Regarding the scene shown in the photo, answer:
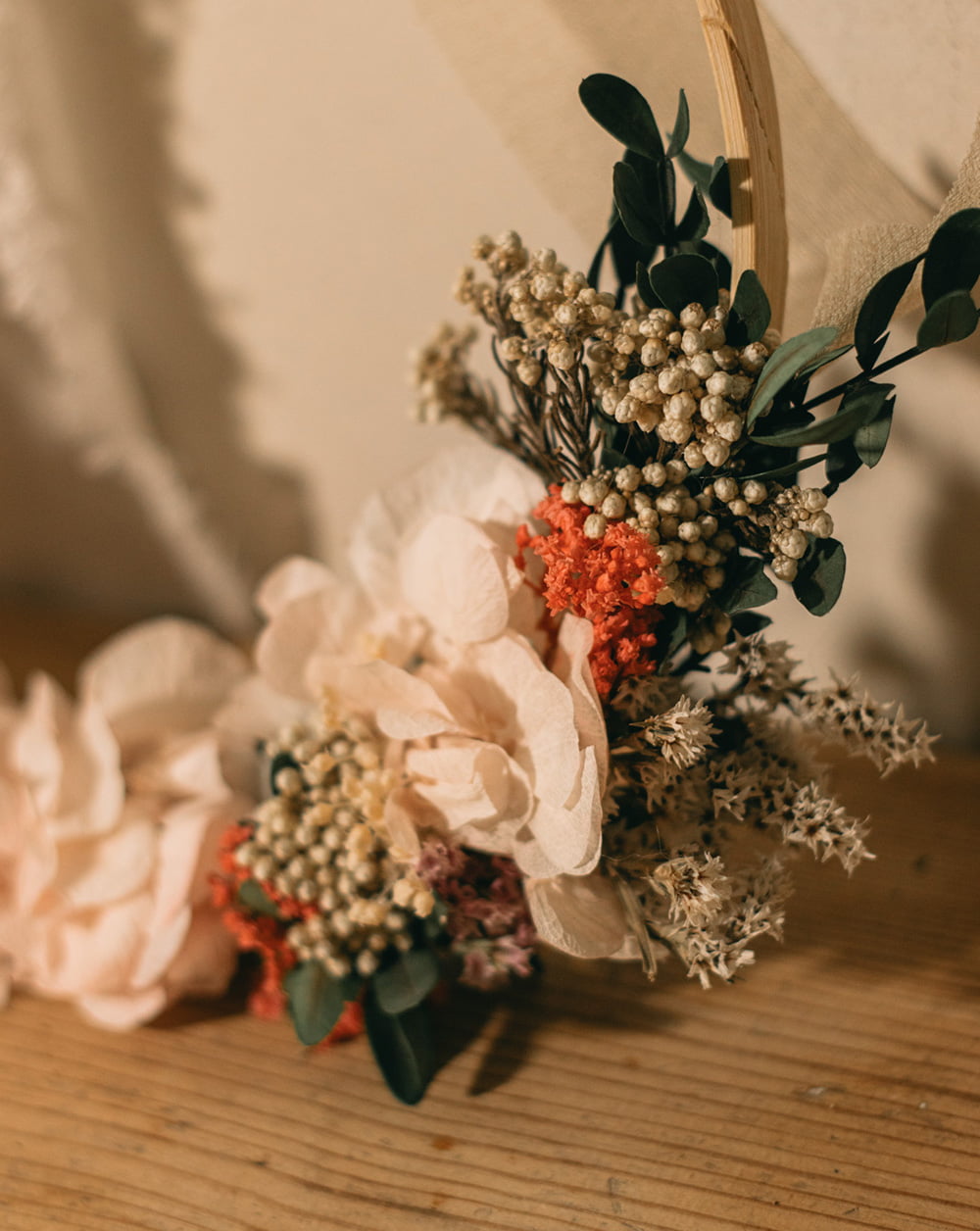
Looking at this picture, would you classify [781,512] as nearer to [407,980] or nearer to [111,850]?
[407,980]

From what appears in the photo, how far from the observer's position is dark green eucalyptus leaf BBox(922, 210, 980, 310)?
1.26ft

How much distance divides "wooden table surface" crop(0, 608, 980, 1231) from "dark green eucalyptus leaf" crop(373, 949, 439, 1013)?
7cm

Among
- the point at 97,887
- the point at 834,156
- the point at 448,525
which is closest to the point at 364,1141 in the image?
Answer: the point at 97,887

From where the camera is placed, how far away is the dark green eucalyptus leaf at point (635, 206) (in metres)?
0.43

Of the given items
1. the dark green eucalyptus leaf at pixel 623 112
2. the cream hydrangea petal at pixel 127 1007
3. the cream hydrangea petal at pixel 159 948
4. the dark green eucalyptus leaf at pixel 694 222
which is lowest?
the cream hydrangea petal at pixel 127 1007

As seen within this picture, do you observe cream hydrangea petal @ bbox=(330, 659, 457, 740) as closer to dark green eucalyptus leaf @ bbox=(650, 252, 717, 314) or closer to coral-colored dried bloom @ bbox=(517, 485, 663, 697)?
coral-colored dried bloom @ bbox=(517, 485, 663, 697)

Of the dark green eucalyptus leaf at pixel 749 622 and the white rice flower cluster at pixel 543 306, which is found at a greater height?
the white rice flower cluster at pixel 543 306

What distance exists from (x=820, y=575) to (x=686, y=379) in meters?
0.11

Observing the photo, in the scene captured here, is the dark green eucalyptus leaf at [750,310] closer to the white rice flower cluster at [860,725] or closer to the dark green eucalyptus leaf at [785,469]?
the dark green eucalyptus leaf at [785,469]

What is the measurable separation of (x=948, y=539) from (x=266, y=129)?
0.61 meters

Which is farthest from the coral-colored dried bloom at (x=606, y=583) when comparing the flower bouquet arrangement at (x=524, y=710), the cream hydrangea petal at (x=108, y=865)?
the cream hydrangea petal at (x=108, y=865)

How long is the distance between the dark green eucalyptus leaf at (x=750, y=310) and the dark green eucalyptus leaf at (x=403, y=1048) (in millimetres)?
404

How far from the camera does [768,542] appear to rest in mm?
434

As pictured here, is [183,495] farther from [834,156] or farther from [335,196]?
[834,156]
